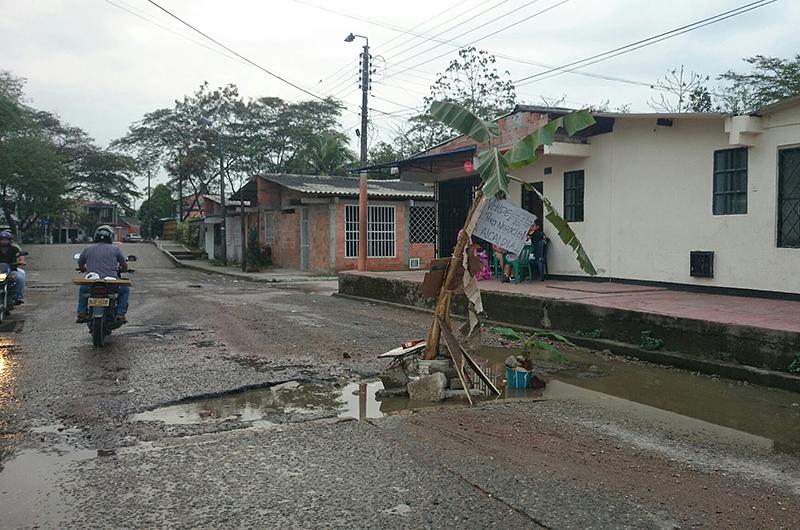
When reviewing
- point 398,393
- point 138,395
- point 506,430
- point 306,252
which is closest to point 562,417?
point 506,430

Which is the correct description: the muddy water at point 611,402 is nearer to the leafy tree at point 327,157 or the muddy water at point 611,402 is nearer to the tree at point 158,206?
the leafy tree at point 327,157

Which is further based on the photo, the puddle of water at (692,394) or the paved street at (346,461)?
the puddle of water at (692,394)

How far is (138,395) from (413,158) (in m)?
12.0

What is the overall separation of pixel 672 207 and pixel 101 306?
9735mm

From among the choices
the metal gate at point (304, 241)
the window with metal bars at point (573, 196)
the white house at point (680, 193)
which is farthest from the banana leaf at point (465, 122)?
the metal gate at point (304, 241)

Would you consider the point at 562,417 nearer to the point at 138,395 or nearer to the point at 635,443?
the point at 635,443

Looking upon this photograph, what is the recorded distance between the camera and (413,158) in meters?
17.2

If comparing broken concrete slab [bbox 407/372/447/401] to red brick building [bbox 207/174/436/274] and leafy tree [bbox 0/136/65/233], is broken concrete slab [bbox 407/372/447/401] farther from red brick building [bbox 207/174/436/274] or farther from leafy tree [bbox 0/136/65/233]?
leafy tree [bbox 0/136/65/233]

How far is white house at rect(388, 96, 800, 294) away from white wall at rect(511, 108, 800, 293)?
19 mm

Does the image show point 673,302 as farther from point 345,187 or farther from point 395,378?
point 345,187

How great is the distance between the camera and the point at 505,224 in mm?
6578

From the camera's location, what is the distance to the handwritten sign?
21.4 feet

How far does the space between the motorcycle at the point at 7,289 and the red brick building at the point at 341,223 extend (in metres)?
13.6

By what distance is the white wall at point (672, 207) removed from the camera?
10.3 metres
